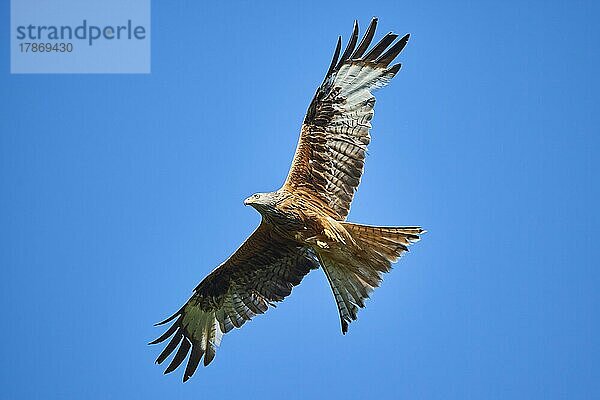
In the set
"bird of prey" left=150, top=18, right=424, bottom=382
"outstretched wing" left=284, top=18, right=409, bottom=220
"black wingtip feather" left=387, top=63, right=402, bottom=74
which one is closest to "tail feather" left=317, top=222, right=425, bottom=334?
"bird of prey" left=150, top=18, right=424, bottom=382

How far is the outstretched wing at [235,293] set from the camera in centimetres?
1138

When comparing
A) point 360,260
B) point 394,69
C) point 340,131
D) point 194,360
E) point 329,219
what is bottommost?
point 194,360

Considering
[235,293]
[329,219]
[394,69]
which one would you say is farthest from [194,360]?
[394,69]

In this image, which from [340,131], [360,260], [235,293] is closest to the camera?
[360,260]

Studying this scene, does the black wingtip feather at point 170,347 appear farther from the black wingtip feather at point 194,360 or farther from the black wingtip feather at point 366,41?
the black wingtip feather at point 366,41

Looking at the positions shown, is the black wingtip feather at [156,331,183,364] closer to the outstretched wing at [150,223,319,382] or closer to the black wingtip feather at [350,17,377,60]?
the outstretched wing at [150,223,319,382]

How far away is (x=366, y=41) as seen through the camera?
36.0 ft

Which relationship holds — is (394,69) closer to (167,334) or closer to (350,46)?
(350,46)

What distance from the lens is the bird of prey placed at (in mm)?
10367

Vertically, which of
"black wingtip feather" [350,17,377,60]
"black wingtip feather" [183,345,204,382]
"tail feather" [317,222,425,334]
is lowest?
"black wingtip feather" [183,345,204,382]

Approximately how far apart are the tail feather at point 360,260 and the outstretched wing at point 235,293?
759 millimetres

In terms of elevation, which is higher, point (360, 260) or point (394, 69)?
point (394, 69)

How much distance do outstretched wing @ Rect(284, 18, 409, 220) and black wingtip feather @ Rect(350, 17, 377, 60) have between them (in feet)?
0.16

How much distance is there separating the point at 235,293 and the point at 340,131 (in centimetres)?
232
